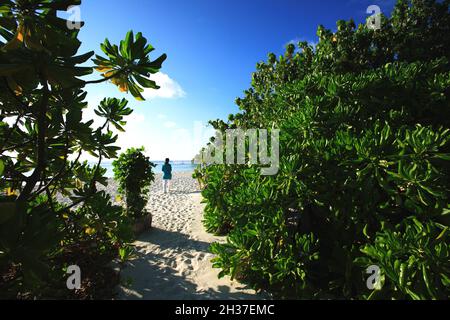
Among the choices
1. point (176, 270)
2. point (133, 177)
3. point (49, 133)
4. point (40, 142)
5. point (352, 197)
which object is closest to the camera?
point (40, 142)

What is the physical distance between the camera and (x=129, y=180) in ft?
20.0

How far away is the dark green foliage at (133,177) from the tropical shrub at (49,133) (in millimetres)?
2440

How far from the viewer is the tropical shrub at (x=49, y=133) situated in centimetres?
128

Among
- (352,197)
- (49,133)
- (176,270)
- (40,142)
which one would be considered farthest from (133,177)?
(352,197)

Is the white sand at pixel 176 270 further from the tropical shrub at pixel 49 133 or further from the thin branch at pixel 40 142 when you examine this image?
the thin branch at pixel 40 142

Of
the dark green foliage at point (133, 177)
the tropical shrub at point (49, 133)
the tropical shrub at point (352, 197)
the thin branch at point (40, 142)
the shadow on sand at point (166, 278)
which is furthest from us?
the dark green foliage at point (133, 177)

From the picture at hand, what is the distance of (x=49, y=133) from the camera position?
2092 mm

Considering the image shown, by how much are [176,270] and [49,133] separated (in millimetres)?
3043

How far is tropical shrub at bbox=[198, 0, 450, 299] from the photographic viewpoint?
82.3 inches

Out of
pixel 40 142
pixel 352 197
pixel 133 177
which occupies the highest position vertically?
pixel 40 142

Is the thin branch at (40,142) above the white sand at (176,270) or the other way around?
above

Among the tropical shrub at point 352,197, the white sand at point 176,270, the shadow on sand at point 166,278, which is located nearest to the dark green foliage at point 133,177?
the white sand at point 176,270

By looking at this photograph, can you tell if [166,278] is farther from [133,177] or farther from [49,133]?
[133,177]

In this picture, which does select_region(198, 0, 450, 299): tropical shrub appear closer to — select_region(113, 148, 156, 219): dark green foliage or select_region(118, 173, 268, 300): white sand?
select_region(118, 173, 268, 300): white sand
